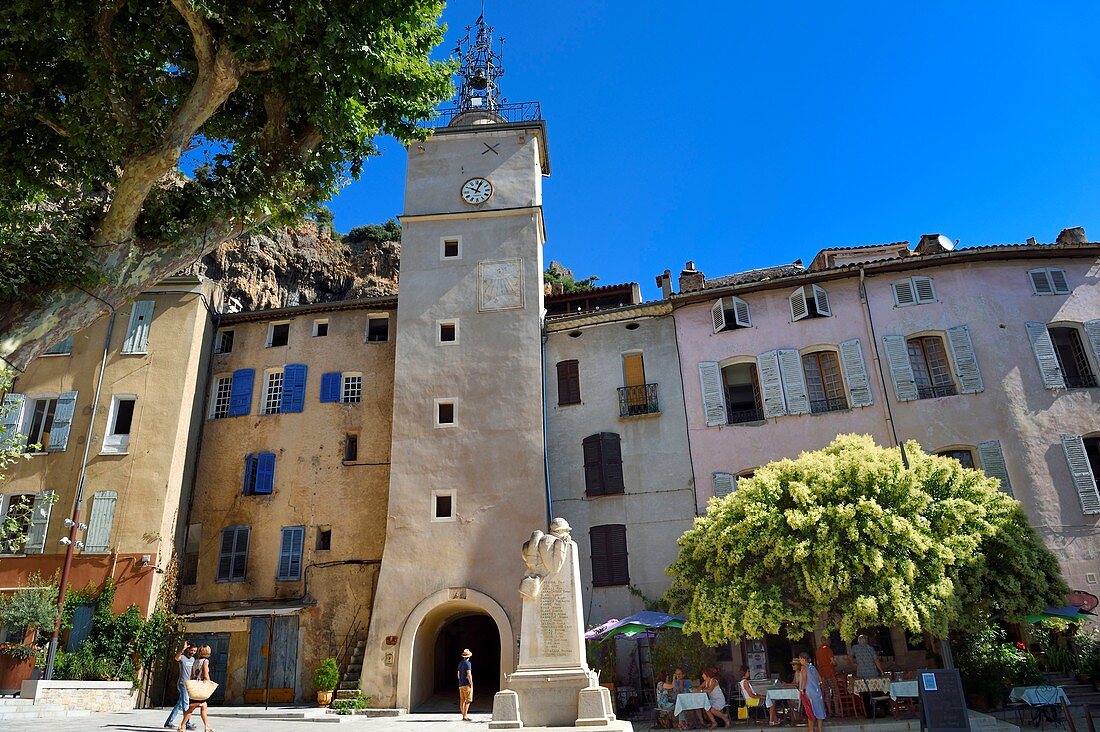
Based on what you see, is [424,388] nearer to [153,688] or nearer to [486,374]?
[486,374]

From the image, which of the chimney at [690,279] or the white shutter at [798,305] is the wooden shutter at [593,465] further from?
the chimney at [690,279]

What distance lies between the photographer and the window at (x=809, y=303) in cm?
2445

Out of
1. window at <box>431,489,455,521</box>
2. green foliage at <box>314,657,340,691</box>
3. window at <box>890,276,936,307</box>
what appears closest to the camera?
green foliage at <box>314,657,340,691</box>

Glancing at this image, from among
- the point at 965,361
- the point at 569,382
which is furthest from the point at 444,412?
the point at 965,361

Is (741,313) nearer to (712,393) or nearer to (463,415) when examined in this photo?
(712,393)

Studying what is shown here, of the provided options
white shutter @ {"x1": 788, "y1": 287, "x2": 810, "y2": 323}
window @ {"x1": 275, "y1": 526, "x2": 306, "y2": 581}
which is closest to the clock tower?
window @ {"x1": 275, "y1": 526, "x2": 306, "y2": 581}

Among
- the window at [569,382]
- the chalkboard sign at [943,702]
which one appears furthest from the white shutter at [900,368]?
the chalkboard sign at [943,702]

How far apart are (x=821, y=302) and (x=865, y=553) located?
33.8 feet

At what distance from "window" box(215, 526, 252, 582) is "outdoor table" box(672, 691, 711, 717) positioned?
14780 mm

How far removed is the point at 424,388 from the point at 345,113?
1360cm

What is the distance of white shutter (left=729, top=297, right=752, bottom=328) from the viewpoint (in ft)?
81.8

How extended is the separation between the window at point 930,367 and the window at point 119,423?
2481 centimetres

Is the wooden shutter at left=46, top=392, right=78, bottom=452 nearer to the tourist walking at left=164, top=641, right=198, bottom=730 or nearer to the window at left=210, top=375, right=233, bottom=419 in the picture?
the window at left=210, top=375, right=233, bottom=419

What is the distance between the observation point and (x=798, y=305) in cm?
2473
